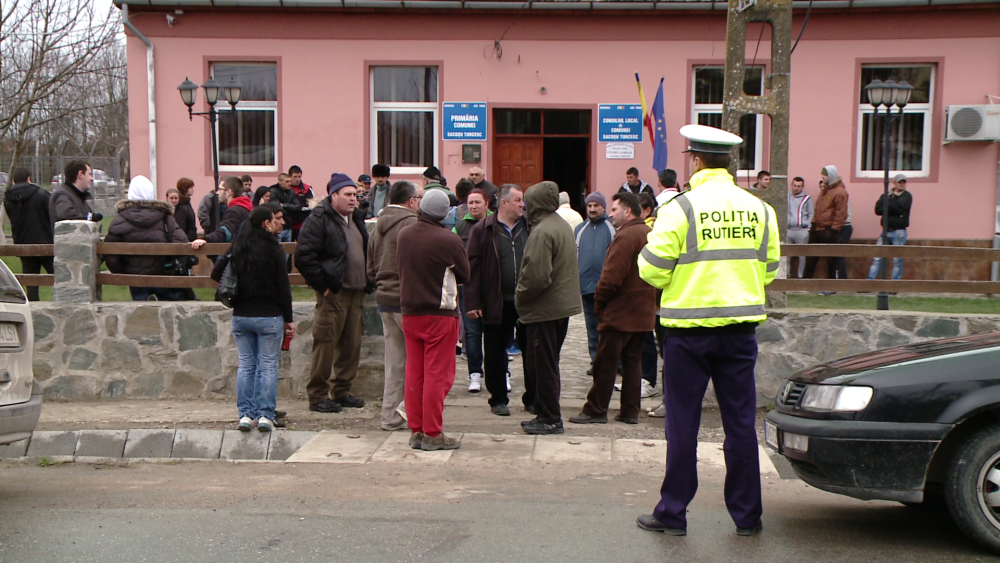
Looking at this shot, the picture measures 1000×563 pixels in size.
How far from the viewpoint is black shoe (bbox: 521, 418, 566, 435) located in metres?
7.62

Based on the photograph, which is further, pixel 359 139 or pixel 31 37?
pixel 31 37

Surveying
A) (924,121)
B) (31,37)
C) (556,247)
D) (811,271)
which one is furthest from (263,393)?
(31,37)

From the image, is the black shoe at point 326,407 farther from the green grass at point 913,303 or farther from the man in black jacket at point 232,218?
the green grass at point 913,303

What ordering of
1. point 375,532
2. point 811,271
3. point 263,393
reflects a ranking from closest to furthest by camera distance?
point 375,532, point 263,393, point 811,271

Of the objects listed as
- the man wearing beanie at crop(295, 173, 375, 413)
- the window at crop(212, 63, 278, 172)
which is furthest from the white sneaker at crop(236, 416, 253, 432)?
the window at crop(212, 63, 278, 172)

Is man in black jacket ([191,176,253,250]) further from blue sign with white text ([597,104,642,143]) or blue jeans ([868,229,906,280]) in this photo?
blue jeans ([868,229,906,280])

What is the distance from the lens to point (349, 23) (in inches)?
604

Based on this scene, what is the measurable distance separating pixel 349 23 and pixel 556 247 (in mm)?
9047

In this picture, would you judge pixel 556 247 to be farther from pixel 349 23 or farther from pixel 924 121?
pixel 924 121

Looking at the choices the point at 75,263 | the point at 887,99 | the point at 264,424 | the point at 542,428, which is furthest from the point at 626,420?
the point at 887,99

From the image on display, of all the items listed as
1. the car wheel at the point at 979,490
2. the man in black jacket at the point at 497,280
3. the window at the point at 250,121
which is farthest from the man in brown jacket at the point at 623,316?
the window at the point at 250,121

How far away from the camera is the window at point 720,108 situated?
50.9 ft

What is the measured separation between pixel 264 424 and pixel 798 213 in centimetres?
968

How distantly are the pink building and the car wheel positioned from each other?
1105 cm
